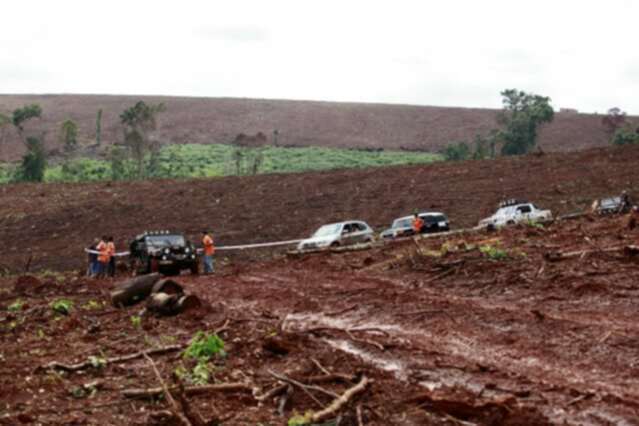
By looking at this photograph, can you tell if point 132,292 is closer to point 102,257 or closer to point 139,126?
point 102,257

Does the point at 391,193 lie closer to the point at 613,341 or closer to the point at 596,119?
the point at 613,341

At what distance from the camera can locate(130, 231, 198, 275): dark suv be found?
2730cm

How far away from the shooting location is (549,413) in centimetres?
781

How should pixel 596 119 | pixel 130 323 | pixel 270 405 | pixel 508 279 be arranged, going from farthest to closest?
pixel 596 119 < pixel 508 279 < pixel 130 323 < pixel 270 405

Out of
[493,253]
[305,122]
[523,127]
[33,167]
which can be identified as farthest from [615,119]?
[493,253]

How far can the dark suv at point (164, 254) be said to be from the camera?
89.6 feet

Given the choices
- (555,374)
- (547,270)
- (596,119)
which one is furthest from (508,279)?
(596,119)

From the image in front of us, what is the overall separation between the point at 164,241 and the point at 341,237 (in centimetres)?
646

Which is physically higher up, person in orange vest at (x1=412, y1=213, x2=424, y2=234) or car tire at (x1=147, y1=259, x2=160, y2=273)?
person in orange vest at (x1=412, y1=213, x2=424, y2=234)

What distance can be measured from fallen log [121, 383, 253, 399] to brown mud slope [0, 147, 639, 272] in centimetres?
3052

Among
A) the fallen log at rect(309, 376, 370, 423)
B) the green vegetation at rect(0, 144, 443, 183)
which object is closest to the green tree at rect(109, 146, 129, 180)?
the green vegetation at rect(0, 144, 443, 183)

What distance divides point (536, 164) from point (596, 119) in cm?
5138

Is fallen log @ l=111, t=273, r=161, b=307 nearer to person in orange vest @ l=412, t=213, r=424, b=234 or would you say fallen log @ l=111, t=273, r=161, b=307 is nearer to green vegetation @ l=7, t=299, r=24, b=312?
green vegetation @ l=7, t=299, r=24, b=312

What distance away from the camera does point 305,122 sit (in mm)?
102438
